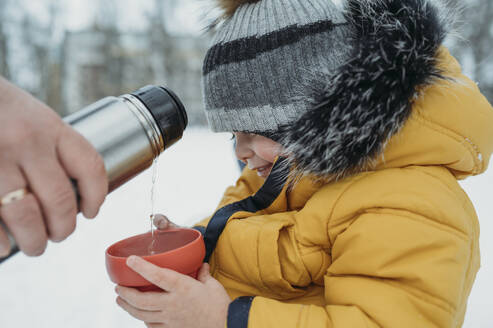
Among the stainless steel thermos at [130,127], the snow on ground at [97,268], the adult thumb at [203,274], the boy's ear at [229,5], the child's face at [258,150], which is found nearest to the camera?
the stainless steel thermos at [130,127]

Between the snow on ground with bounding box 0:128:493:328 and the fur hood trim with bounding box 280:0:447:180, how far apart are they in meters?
0.84

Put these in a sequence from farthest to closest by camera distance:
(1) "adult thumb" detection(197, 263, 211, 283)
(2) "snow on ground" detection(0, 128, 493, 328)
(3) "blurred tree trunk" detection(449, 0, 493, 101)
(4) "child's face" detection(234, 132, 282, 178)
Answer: (3) "blurred tree trunk" detection(449, 0, 493, 101) → (2) "snow on ground" detection(0, 128, 493, 328) → (4) "child's face" detection(234, 132, 282, 178) → (1) "adult thumb" detection(197, 263, 211, 283)

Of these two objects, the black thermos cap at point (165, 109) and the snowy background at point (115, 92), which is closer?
the black thermos cap at point (165, 109)

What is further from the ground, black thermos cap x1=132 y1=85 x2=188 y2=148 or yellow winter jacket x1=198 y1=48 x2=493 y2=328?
black thermos cap x1=132 y1=85 x2=188 y2=148

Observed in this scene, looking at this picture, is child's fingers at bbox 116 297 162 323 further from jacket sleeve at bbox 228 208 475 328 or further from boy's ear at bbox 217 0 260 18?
boy's ear at bbox 217 0 260 18

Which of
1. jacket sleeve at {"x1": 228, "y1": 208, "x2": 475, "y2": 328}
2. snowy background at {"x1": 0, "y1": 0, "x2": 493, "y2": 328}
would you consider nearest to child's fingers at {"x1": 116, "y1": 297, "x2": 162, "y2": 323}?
jacket sleeve at {"x1": 228, "y1": 208, "x2": 475, "y2": 328}

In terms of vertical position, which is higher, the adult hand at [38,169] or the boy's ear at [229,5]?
the boy's ear at [229,5]

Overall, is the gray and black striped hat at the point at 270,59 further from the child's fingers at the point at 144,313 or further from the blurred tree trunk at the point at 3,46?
the blurred tree trunk at the point at 3,46

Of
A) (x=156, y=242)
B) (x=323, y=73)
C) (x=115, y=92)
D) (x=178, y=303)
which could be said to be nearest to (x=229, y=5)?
(x=323, y=73)

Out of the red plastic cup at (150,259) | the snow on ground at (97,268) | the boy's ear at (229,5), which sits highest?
the boy's ear at (229,5)

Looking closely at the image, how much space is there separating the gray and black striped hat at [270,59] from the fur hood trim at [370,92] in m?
0.05

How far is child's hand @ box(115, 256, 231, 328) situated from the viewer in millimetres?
566

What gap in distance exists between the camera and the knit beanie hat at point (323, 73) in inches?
22.6

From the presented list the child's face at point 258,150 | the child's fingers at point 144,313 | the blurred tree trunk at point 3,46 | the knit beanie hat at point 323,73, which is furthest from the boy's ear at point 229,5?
the blurred tree trunk at point 3,46
